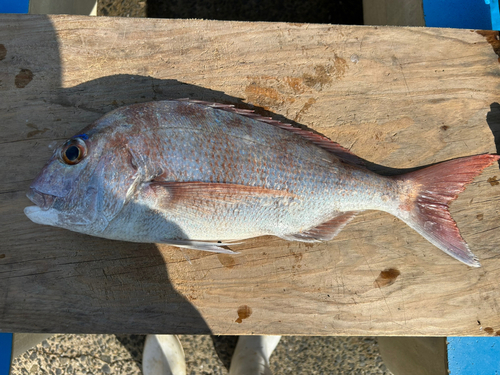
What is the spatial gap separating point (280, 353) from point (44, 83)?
3.12 metres

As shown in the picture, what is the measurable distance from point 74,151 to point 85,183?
189mm

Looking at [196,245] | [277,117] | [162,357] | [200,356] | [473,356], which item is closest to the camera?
[196,245]

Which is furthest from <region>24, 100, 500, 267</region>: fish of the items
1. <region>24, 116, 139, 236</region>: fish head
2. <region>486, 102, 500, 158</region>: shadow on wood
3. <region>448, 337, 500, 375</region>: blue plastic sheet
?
<region>448, 337, 500, 375</region>: blue plastic sheet

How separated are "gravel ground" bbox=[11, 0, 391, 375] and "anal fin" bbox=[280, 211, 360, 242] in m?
1.68

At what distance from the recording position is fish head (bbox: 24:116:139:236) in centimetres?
169

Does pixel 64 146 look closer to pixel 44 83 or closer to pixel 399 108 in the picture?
pixel 44 83

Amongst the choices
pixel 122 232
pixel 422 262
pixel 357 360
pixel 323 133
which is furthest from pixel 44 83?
pixel 357 360

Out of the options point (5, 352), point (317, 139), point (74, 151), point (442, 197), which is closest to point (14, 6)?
point (74, 151)

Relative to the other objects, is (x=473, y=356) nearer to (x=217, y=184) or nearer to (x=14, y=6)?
(x=217, y=184)

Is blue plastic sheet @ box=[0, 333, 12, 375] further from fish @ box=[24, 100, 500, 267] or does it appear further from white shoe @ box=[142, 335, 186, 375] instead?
fish @ box=[24, 100, 500, 267]

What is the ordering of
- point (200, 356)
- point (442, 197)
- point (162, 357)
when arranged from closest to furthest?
point (442, 197), point (162, 357), point (200, 356)

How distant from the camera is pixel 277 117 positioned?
2.20 m

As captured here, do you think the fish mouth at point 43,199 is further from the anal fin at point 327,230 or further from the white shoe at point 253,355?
the white shoe at point 253,355

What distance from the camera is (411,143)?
7.34ft
